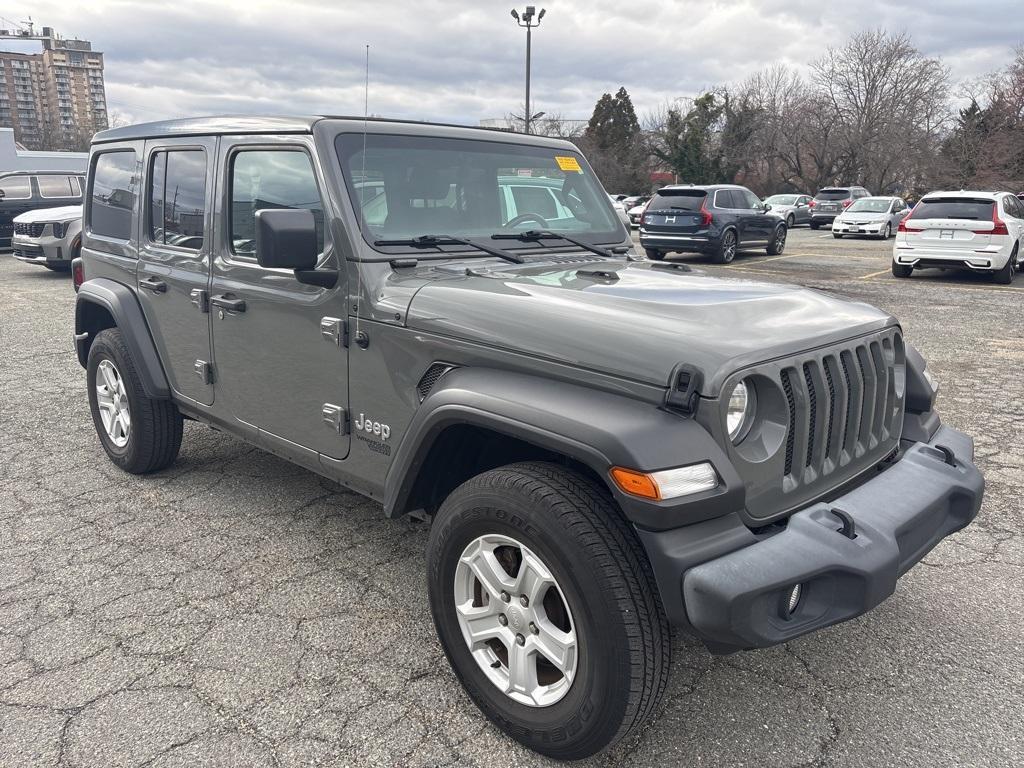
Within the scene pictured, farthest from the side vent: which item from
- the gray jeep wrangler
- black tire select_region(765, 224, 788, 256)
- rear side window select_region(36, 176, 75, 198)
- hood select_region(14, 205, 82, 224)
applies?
black tire select_region(765, 224, 788, 256)

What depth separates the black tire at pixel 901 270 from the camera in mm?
13734

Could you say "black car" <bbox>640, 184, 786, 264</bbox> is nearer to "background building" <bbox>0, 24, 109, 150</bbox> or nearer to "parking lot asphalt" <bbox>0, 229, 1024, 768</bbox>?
"parking lot asphalt" <bbox>0, 229, 1024, 768</bbox>

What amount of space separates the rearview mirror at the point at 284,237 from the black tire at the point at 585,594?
1024 millimetres

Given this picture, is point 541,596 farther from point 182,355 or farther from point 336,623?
point 182,355

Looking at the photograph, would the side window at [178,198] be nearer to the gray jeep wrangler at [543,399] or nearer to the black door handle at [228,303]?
the gray jeep wrangler at [543,399]

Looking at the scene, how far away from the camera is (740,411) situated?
213 cm

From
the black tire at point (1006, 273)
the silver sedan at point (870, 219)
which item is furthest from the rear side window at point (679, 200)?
the silver sedan at point (870, 219)

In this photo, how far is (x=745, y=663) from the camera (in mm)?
2768

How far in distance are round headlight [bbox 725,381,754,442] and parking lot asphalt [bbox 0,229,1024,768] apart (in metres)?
1.00

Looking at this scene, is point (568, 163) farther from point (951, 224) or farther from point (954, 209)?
point (954, 209)

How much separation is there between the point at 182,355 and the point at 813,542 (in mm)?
3050

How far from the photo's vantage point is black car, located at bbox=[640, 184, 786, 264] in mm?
16188

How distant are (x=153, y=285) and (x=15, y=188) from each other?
14.3 m

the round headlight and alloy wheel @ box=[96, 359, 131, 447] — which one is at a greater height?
the round headlight
